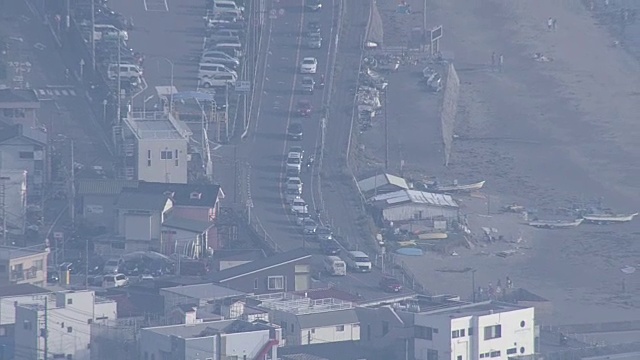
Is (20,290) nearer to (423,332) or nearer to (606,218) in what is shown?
(423,332)

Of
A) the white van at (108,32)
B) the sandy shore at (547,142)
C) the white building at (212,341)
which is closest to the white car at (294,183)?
the sandy shore at (547,142)

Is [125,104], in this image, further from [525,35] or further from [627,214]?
[525,35]

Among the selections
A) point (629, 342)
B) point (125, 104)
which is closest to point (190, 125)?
point (125, 104)

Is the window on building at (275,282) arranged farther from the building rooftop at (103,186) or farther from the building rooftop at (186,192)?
the building rooftop at (103,186)

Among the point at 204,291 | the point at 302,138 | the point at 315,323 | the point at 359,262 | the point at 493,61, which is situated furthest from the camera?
the point at 493,61

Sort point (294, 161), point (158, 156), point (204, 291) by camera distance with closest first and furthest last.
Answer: point (204, 291), point (158, 156), point (294, 161)

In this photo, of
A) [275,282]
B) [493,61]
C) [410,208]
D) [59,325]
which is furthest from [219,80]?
[59,325]
